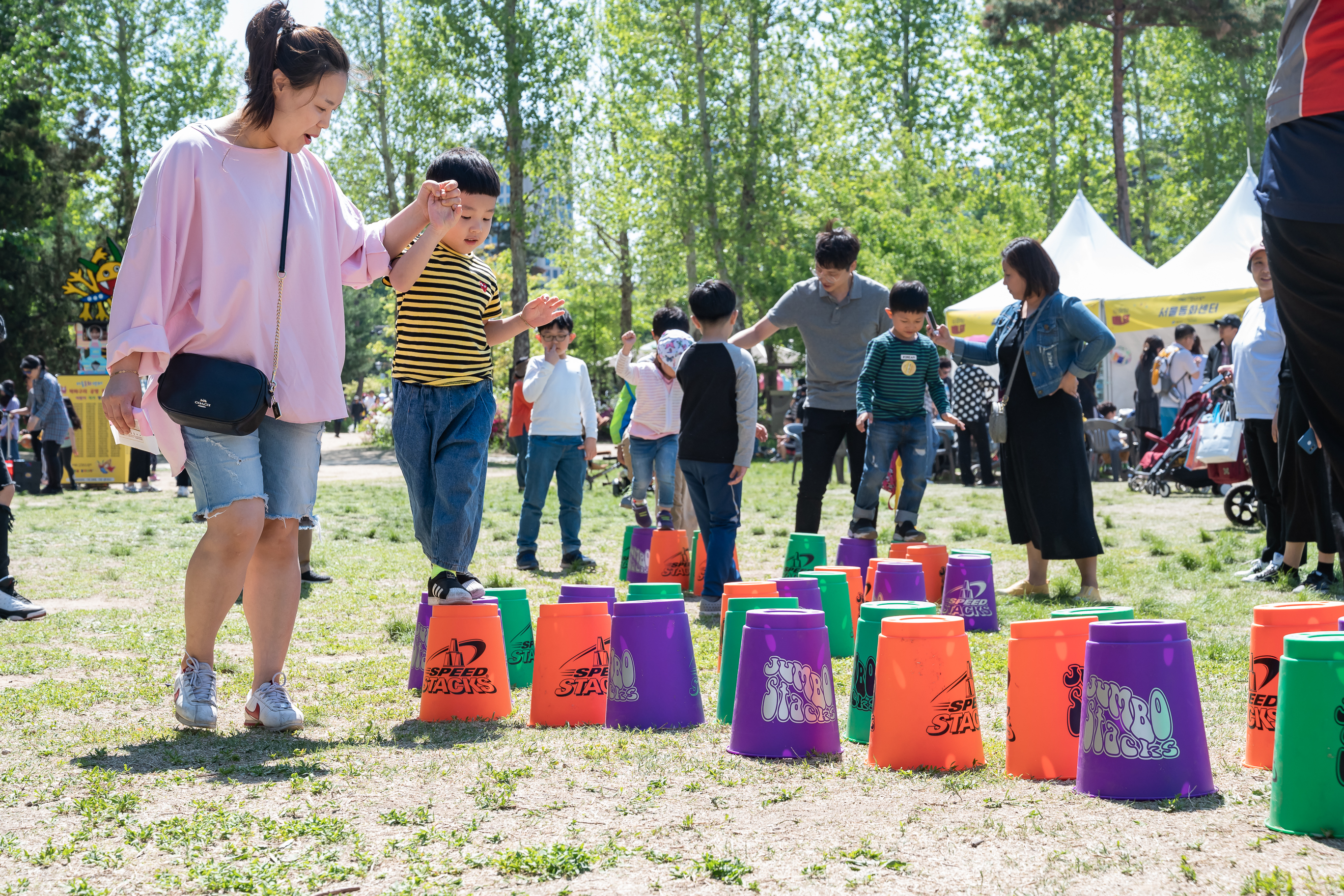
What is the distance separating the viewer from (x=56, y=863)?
8.39 ft

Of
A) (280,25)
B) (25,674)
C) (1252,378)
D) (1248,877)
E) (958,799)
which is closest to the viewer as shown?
(1248,877)

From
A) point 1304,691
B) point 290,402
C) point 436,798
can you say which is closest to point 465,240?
point 290,402

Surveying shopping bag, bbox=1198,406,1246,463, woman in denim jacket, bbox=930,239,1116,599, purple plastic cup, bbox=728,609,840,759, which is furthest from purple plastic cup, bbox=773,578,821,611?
shopping bag, bbox=1198,406,1246,463

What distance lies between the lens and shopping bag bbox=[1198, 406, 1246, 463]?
10.6 m

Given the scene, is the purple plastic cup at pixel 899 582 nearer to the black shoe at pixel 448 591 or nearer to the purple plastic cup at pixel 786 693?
the purple plastic cup at pixel 786 693

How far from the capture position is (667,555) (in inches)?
297

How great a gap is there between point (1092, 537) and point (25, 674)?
5283 mm

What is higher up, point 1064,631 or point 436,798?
point 1064,631

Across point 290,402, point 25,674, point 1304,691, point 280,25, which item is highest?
point 280,25

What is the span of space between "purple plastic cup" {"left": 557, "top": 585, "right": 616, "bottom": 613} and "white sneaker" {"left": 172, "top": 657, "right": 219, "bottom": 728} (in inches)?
48.6

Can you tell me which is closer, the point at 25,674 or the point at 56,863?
the point at 56,863

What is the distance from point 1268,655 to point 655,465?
20.7ft

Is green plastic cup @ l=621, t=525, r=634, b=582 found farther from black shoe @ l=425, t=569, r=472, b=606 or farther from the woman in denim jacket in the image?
black shoe @ l=425, t=569, r=472, b=606

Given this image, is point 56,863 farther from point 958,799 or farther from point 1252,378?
point 1252,378
